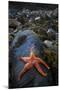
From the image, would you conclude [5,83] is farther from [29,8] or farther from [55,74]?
[29,8]

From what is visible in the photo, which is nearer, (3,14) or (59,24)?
(3,14)

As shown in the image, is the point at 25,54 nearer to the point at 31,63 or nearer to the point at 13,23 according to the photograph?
the point at 31,63

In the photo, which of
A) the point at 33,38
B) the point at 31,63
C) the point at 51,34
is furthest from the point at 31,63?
the point at 51,34

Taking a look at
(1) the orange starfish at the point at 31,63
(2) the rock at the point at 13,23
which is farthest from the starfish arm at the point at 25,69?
(2) the rock at the point at 13,23

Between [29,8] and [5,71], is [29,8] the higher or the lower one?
the higher one

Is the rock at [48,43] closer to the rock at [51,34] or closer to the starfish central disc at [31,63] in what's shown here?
the rock at [51,34]

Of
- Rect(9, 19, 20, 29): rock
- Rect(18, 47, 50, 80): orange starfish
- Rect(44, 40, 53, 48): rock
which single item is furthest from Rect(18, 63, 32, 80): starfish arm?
Rect(9, 19, 20, 29): rock

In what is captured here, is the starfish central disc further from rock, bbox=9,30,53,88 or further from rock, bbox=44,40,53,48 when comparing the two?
rock, bbox=44,40,53,48

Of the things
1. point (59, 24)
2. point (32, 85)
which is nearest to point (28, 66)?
point (32, 85)
